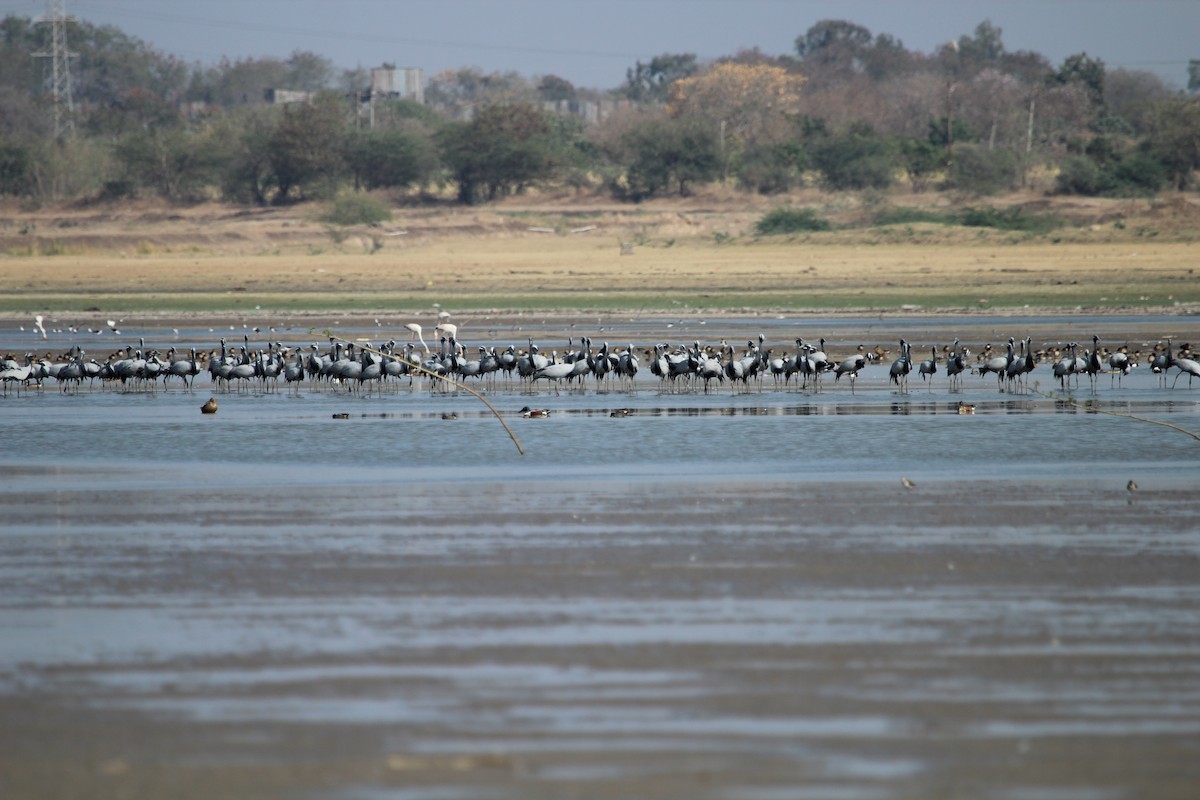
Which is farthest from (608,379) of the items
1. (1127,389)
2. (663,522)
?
(663,522)

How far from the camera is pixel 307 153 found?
59.1 metres

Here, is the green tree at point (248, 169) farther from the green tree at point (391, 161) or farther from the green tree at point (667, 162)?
the green tree at point (667, 162)

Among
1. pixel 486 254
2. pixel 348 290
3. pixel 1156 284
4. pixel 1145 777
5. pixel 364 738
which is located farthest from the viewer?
pixel 486 254

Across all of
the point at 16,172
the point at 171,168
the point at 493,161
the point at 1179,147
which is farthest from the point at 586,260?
the point at 16,172

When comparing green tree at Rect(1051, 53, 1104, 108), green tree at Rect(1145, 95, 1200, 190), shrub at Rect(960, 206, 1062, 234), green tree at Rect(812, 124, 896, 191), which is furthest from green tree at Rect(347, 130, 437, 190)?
green tree at Rect(1051, 53, 1104, 108)

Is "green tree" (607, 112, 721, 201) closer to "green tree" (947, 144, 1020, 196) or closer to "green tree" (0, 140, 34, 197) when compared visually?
"green tree" (947, 144, 1020, 196)

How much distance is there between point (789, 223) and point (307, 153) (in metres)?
20.9

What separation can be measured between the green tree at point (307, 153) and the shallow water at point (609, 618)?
145ft

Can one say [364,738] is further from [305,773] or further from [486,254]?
[486,254]

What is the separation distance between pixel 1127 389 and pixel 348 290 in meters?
21.8

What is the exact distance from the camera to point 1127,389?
68.9 feet

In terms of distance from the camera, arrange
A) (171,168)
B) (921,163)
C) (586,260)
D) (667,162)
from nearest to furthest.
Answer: (586,260) < (921,163) < (667,162) < (171,168)

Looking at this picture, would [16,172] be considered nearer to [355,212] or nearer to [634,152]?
[355,212]

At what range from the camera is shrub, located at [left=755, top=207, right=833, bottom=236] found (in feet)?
153
